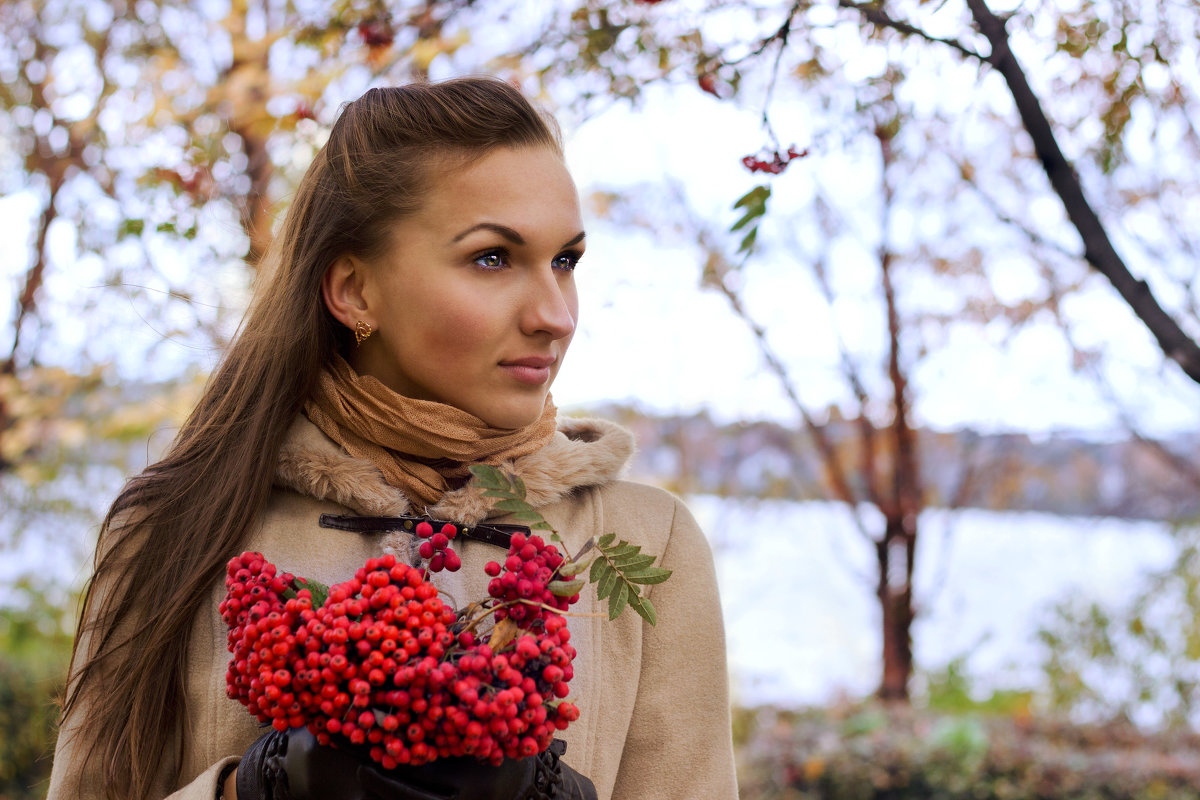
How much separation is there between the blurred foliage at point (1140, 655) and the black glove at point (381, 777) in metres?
4.92

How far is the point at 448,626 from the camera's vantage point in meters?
1.19

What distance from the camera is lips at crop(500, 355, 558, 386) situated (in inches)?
63.1

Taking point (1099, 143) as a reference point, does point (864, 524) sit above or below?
below

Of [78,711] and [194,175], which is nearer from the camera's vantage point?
[78,711]

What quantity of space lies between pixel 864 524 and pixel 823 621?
4.27 ft

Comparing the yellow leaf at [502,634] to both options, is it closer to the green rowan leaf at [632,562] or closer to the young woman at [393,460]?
the green rowan leaf at [632,562]

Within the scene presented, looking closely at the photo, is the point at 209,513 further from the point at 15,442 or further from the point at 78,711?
the point at 15,442

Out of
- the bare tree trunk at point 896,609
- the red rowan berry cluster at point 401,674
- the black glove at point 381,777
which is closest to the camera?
the red rowan berry cluster at point 401,674

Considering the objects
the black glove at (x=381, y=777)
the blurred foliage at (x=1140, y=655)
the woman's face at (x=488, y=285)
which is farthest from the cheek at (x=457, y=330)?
the blurred foliage at (x=1140, y=655)

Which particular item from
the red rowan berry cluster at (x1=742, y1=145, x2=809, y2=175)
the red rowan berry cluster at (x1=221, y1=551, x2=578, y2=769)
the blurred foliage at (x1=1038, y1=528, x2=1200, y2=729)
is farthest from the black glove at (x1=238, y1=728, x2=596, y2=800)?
the blurred foliage at (x1=1038, y1=528, x2=1200, y2=729)

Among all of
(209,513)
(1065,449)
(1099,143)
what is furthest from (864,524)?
(209,513)

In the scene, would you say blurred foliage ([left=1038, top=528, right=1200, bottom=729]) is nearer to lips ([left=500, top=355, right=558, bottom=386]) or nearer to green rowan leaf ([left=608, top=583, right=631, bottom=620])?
lips ([left=500, top=355, right=558, bottom=386])

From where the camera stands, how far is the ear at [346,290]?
1.72 m

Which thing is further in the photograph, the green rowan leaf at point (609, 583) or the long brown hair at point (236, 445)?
the long brown hair at point (236, 445)
